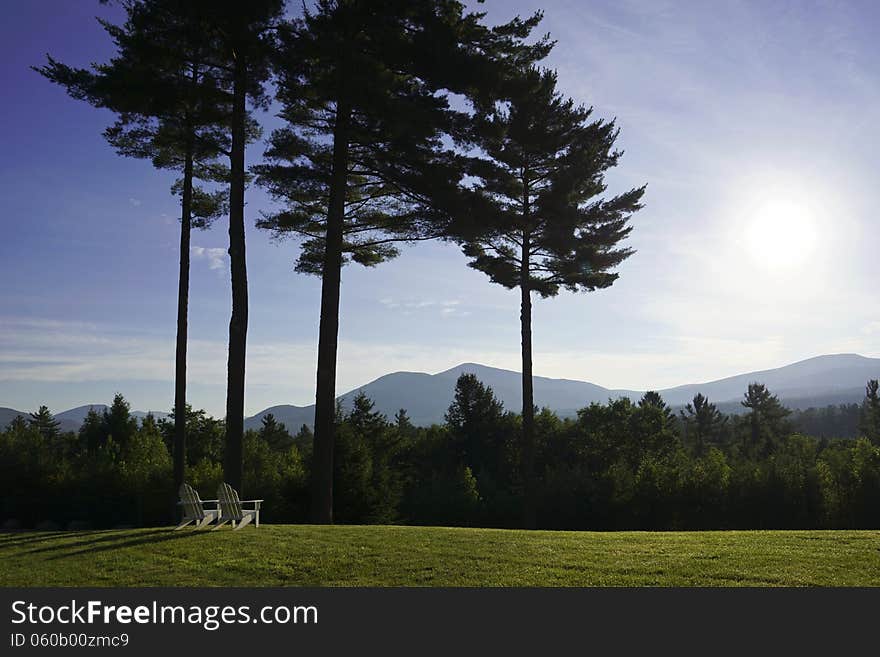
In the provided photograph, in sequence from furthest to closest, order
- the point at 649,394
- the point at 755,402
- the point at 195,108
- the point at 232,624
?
the point at 755,402 < the point at 649,394 < the point at 195,108 < the point at 232,624

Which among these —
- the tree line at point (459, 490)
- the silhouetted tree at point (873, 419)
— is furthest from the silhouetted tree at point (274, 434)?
the silhouetted tree at point (873, 419)

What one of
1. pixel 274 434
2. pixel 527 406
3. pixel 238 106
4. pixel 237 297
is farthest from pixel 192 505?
pixel 274 434

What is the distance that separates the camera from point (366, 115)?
14.9m

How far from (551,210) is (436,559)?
13.5 meters

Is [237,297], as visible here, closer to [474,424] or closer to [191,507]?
[191,507]

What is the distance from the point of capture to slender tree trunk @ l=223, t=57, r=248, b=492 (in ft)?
46.4

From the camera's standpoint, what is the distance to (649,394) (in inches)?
2331

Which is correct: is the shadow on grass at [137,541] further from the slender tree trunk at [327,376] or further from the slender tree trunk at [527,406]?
the slender tree trunk at [527,406]

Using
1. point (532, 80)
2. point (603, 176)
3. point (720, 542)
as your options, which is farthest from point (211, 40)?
point (720, 542)

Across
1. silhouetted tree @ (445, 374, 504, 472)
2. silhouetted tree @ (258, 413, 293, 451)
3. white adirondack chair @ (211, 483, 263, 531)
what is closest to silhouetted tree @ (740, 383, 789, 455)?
silhouetted tree @ (445, 374, 504, 472)

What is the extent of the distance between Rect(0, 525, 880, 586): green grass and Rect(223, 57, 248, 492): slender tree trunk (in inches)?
145

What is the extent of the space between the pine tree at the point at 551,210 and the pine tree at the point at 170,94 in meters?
7.78

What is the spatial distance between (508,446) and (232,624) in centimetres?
3819

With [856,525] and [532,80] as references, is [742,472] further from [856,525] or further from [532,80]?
[532,80]
